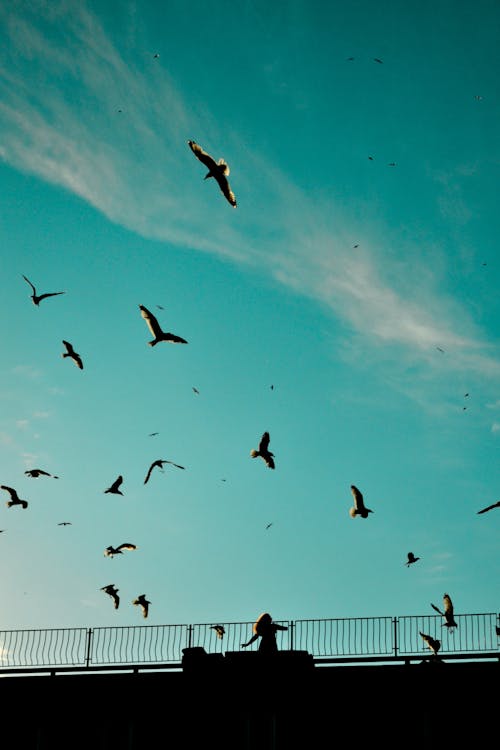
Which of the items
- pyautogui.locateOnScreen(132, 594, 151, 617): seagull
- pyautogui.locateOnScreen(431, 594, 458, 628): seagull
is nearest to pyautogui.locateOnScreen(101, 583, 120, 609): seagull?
pyautogui.locateOnScreen(132, 594, 151, 617): seagull

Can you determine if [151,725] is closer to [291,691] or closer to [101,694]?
[101,694]

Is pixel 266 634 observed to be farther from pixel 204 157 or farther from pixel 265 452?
pixel 204 157

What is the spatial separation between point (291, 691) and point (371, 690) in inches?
65.6

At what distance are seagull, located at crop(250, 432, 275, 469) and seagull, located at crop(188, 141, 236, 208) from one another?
8.12 m

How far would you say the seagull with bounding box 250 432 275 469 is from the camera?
2112 centimetres

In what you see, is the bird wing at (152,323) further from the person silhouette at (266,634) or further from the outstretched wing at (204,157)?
the person silhouette at (266,634)

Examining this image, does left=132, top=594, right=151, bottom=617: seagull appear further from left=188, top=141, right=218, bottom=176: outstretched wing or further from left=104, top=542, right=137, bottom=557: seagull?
left=188, top=141, right=218, bottom=176: outstretched wing

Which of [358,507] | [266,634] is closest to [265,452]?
[358,507]

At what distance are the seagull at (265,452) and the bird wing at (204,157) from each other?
27.7 feet

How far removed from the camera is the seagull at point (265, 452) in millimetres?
21123

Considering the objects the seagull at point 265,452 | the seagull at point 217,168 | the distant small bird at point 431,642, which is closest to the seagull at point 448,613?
the distant small bird at point 431,642

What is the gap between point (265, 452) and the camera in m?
21.2

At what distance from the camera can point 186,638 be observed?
19.9m

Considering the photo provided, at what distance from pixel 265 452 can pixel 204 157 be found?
29.2ft
